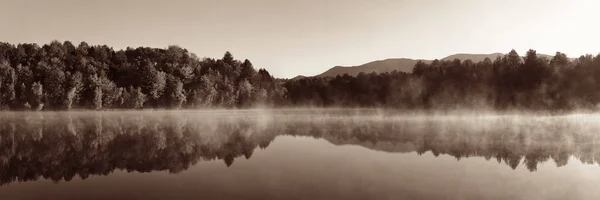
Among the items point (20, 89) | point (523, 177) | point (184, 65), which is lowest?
point (523, 177)

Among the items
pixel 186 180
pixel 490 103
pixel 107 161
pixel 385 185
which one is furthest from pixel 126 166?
pixel 490 103

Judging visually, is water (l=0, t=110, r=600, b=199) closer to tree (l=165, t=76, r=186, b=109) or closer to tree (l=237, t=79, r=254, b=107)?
tree (l=165, t=76, r=186, b=109)

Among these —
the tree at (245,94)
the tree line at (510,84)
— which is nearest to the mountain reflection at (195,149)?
the tree line at (510,84)

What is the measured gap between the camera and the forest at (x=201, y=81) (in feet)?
253

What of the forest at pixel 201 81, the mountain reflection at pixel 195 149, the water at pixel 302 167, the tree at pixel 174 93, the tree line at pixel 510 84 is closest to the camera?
the water at pixel 302 167

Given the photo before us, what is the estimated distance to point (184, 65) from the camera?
115 metres

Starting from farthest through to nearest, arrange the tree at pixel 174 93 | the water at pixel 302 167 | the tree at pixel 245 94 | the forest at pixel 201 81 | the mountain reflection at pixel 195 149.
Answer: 1. the tree at pixel 245 94
2. the tree at pixel 174 93
3. the forest at pixel 201 81
4. the mountain reflection at pixel 195 149
5. the water at pixel 302 167

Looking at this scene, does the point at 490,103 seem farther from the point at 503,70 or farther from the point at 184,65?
the point at 184,65

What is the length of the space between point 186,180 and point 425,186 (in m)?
8.65

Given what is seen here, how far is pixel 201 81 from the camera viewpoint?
113 meters

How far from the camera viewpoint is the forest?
77.2 m

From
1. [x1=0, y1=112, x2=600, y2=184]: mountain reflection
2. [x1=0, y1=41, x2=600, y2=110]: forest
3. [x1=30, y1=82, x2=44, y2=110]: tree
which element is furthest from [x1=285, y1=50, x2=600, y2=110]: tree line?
[x1=30, y1=82, x2=44, y2=110]: tree

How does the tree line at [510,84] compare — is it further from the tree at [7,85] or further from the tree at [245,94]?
the tree at [7,85]

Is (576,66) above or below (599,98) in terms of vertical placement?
above
